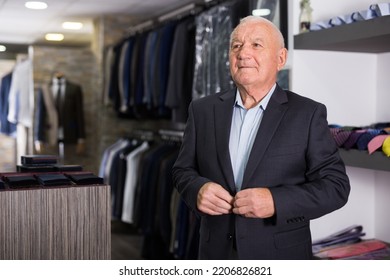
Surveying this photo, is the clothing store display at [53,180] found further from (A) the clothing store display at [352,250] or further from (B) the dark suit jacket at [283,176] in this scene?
(A) the clothing store display at [352,250]

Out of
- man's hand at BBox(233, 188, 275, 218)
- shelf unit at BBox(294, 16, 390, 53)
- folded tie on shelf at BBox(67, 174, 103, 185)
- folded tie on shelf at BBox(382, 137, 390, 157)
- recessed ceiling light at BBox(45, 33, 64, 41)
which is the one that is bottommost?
man's hand at BBox(233, 188, 275, 218)

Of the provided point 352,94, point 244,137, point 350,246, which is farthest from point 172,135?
point 244,137

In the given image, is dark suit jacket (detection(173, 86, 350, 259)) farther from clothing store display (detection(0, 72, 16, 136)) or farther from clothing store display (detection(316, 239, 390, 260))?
clothing store display (detection(0, 72, 16, 136))

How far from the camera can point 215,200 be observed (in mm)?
1536

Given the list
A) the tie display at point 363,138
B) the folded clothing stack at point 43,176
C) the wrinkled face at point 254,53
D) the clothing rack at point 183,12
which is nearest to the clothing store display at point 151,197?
the clothing rack at point 183,12

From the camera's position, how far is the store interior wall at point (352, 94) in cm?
237

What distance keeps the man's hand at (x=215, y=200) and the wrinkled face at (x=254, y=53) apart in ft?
1.05

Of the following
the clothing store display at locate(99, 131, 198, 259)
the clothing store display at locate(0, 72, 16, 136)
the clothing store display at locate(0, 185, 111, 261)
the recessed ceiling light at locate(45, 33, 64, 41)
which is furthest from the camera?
the clothing store display at locate(0, 72, 16, 136)

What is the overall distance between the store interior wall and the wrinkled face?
29.4 inches

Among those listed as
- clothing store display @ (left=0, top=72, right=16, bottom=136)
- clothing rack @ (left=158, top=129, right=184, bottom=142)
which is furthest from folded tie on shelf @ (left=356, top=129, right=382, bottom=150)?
clothing store display @ (left=0, top=72, right=16, bottom=136)

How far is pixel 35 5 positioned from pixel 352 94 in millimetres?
3670

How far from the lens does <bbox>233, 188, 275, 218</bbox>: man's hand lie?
149 centimetres

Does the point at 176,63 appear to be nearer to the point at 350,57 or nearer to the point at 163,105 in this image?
the point at 163,105

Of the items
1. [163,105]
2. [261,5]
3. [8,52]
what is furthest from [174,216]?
[8,52]
